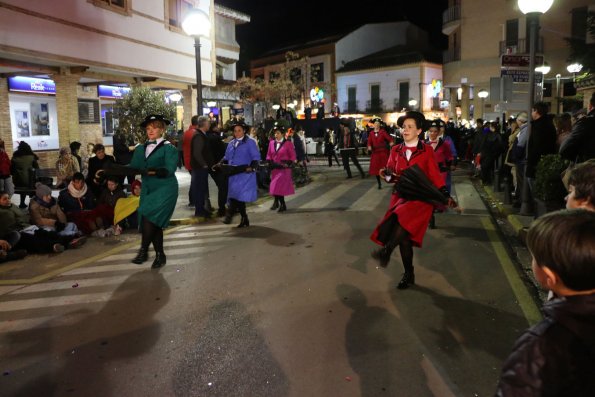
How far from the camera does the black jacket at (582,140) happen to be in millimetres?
6422

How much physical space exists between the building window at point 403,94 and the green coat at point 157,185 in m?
43.9

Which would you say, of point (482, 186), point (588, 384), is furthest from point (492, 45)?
point (588, 384)

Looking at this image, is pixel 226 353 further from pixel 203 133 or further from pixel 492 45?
pixel 492 45

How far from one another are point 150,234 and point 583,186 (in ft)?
17.1

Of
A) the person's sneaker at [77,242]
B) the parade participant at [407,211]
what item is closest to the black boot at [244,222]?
the person's sneaker at [77,242]

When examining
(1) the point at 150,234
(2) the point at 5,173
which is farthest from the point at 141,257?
(2) the point at 5,173

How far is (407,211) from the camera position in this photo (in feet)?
18.7

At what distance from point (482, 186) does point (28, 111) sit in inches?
600

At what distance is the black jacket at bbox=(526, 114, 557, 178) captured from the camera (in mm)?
9016

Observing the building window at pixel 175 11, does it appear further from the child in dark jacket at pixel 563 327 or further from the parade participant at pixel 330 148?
the child in dark jacket at pixel 563 327

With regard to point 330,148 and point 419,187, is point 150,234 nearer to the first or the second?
point 419,187

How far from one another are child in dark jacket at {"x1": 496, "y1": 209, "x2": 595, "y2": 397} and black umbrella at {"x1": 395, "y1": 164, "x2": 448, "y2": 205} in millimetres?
3861

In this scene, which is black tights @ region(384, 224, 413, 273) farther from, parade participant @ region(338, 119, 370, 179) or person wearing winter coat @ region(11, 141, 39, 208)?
parade participant @ region(338, 119, 370, 179)

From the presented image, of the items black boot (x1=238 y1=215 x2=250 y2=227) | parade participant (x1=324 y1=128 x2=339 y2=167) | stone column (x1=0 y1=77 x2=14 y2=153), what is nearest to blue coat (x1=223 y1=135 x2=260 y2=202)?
black boot (x1=238 y1=215 x2=250 y2=227)
